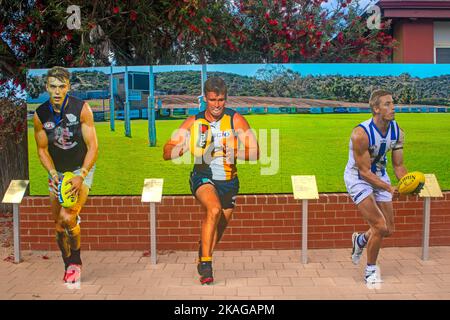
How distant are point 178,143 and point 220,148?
62cm

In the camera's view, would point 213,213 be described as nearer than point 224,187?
Yes

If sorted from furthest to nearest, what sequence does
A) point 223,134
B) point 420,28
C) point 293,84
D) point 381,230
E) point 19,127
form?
point 420,28, point 19,127, point 293,84, point 223,134, point 381,230

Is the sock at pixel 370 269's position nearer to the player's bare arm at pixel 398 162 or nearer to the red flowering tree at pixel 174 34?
the player's bare arm at pixel 398 162

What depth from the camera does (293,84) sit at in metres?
6.44

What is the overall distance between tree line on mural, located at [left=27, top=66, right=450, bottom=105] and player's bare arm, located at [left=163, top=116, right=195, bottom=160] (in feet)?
1.58

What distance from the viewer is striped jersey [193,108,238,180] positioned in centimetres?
586

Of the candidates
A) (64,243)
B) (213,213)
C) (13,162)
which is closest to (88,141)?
(64,243)

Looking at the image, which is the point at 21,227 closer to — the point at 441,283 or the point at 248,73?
the point at 248,73

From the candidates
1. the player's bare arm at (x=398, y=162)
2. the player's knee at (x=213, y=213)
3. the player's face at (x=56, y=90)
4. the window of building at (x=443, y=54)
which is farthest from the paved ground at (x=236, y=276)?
the window of building at (x=443, y=54)

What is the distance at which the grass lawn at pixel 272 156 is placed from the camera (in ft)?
21.1

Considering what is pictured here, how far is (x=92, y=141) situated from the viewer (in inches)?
230

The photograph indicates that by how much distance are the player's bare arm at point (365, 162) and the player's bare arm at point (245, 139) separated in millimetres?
1236

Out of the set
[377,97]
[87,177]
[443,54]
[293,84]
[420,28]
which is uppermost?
[420,28]

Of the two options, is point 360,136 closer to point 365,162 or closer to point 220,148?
point 365,162
